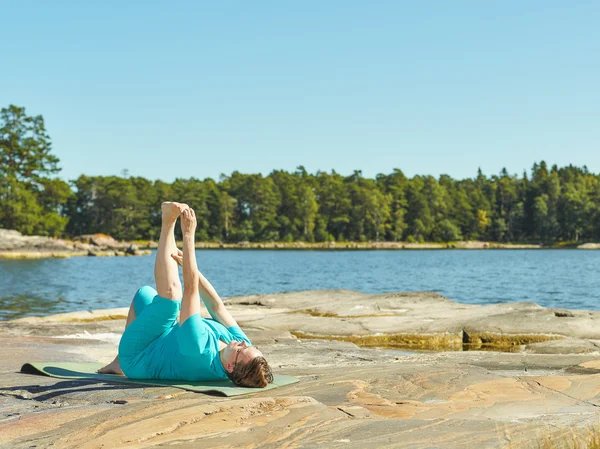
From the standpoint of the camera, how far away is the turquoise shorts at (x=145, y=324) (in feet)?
22.3

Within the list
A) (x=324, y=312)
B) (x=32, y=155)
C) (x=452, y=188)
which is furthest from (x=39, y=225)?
(x=452, y=188)

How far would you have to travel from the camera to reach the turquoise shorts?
6.80 meters

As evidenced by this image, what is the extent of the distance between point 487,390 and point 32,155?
9334cm

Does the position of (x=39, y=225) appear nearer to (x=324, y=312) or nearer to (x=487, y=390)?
(x=324, y=312)

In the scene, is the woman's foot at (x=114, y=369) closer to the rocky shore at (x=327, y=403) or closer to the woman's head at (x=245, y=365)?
the rocky shore at (x=327, y=403)

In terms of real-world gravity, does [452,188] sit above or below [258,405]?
above

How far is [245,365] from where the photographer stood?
6.59 m

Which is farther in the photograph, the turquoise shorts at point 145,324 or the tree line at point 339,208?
the tree line at point 339,208

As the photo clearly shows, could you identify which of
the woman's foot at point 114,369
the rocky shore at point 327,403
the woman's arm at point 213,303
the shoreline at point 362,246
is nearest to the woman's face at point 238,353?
the rocky shore at point 327,403

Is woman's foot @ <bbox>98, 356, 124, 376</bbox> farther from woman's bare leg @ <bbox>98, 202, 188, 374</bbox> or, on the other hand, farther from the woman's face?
the woman's face

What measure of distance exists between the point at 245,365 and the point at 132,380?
142cm

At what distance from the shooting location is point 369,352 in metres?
11.3

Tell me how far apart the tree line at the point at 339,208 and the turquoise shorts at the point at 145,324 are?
389 feet

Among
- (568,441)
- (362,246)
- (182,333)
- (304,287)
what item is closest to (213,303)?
(182,333)
